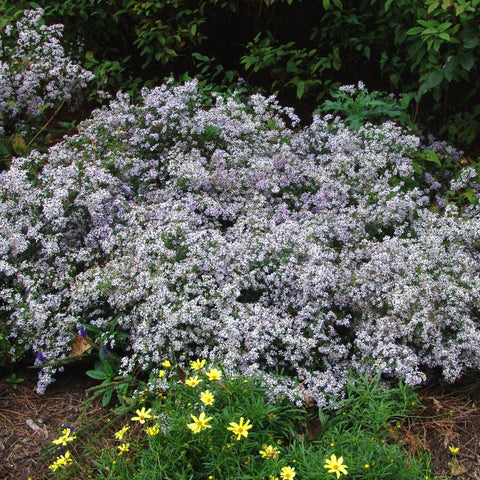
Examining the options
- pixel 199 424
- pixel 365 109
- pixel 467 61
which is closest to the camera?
pixel 199 424

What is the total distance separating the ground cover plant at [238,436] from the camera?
234 centimetres

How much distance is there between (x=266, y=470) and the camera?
2305 millimetres

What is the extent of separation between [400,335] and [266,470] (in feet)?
3.73

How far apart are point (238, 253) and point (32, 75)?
9.64ft

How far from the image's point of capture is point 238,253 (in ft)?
11.0

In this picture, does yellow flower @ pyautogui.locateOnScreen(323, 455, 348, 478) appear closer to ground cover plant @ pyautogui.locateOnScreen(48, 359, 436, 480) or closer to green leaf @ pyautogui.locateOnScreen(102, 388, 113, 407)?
ground cover plant @ pyautogui.locateOnScreen(48, 359, 436, 480)

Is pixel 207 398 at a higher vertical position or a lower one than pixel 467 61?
lower

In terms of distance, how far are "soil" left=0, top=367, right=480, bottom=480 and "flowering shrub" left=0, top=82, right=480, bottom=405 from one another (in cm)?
16

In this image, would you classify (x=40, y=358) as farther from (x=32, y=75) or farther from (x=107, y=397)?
(x=32, y=75)

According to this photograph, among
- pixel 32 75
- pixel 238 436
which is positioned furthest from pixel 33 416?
pixel 32 75

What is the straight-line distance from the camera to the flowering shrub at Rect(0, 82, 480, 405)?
9.94 ft

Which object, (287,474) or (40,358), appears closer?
(287,474)

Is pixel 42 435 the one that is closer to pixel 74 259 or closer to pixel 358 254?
pixel 74 259

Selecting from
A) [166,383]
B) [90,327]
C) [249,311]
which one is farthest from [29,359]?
[249,311]
